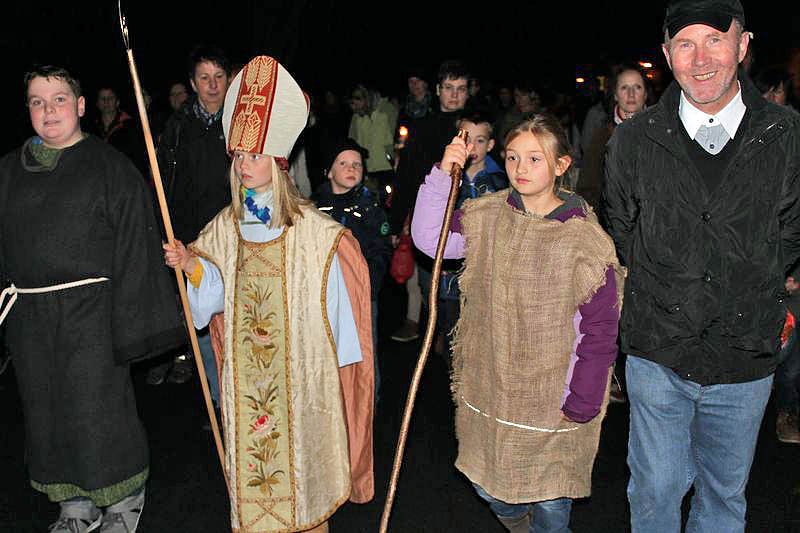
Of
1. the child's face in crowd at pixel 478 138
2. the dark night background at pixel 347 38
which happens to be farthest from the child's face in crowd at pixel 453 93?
the dark night background at pixel 347 38

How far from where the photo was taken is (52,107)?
145 inches

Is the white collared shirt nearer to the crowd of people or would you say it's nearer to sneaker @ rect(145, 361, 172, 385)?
the crowd of people

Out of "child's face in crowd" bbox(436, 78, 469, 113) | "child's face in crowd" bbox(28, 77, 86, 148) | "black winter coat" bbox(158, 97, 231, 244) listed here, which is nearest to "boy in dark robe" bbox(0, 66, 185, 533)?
"child's face in crowd" bbox(28, 77, 86, 148)

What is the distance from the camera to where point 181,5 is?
17547mm

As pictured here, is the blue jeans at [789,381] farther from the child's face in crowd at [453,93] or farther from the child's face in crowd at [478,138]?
the child's face in crowd at [453,93]

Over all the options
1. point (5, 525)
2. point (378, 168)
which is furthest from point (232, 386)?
point (378, 168)

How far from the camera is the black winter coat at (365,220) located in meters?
5.07

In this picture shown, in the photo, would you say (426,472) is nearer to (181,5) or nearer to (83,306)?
(83,306)

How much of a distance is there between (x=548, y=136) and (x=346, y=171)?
78.1 inches

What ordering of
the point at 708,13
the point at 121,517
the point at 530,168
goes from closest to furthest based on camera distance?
the point at 708,13
the point at 530,168
the point at 121,517

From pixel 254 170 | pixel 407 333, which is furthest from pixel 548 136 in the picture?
pixel 407 333

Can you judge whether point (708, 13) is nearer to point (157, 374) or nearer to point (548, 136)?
point (548, 136)

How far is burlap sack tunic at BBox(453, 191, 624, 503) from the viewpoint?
10.7 ft

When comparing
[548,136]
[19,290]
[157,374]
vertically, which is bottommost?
[157,374]
